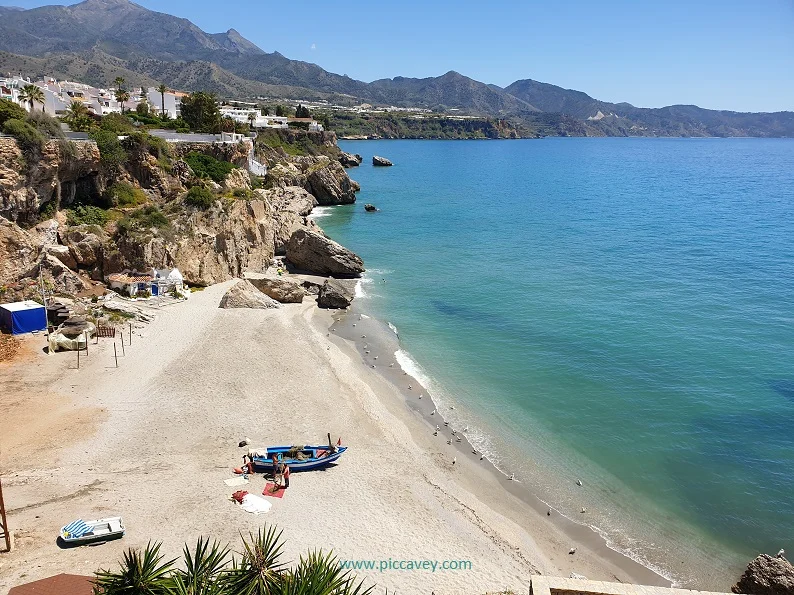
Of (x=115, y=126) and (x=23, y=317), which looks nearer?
(x=23, y=317)

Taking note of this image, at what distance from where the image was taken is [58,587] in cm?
1138

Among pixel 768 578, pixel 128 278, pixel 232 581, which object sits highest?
pixel 232 581

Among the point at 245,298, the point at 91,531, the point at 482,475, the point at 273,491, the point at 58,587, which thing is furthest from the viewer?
the point at 245,298

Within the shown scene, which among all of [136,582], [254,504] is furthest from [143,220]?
[136,582]

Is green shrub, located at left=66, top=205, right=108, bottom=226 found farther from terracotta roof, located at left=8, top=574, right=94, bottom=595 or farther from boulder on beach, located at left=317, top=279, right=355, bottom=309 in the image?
terracotta roof, located at left=8, top=574, right=94, bottom=595

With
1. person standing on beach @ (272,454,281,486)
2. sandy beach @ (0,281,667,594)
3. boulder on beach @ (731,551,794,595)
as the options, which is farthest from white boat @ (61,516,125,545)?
boulder on beach @ (731,551,794,595)

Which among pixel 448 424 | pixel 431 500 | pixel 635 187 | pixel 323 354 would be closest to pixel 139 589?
pixel 431 500

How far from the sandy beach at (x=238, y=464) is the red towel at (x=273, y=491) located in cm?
26

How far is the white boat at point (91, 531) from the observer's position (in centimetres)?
1372

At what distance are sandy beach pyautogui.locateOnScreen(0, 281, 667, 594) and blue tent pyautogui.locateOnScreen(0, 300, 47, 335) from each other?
2.58 ft

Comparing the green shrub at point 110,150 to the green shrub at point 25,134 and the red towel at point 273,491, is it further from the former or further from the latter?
the red towel at point 273,491

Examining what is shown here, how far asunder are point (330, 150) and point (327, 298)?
81899 millimetres

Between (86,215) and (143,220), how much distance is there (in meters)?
3.26

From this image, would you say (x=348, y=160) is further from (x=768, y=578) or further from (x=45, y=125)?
(x=768, y=578)
